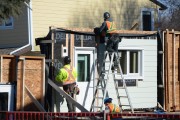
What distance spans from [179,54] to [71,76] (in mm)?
3992

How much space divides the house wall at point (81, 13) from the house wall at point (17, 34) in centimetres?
39

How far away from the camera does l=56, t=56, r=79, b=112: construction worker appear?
1362cm

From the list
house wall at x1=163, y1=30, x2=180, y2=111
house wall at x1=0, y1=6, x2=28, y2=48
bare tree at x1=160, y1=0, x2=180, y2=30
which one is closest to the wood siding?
house wall at x1=163, y1=30, x2=180, y2=111

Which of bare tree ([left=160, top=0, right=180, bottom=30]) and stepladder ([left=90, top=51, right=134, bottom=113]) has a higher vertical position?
bare tree ([left=160, top=0, right=180, bottom=30])

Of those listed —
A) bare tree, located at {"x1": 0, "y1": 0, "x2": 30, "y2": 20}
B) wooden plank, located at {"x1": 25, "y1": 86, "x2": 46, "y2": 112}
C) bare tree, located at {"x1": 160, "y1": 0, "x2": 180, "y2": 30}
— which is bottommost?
wooden plank, located at {"x1": 25, "y1": 86, "x2": 46, "y2": 112}

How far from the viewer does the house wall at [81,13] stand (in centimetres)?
2089

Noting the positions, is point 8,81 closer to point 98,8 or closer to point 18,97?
point 18,97

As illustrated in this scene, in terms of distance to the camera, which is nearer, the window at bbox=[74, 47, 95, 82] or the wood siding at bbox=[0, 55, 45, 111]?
the wood siding at bbox=[0, 55, 45, 111]

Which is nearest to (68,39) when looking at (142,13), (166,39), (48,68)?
(48,68)

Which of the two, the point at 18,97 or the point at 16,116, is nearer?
the point at 16,116

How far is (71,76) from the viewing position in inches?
543

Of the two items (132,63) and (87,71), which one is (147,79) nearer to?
(132,63)

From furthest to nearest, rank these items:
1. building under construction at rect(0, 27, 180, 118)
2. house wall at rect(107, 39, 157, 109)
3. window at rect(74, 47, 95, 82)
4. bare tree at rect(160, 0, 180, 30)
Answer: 1. bare tree at rect(160, 0, 180, 30)
2. house wall at rect(107, 39, 157, 109)
3. window at rect(74, 47, 95, 82)
4. building under construction at rect(0, 27, 180, 118)

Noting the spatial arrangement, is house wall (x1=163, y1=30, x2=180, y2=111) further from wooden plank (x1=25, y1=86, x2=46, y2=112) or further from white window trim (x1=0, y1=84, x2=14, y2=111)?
white window trim (x1=0, y1=84, x2=14, y2=111)
